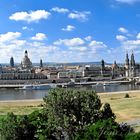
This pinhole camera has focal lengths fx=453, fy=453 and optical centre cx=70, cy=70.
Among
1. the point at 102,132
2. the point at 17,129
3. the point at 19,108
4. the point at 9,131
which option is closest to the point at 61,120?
the point at 17,129

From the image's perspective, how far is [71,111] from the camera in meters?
29.2

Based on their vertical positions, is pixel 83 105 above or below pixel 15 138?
above

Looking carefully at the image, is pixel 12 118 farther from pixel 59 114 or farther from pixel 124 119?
pixel 124 119

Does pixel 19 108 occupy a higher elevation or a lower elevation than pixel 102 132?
lower

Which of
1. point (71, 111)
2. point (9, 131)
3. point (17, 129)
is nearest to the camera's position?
point (9, 131)

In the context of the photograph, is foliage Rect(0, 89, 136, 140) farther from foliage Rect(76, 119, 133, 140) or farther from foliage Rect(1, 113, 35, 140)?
foliage Rect(76, 119, 133, 140)

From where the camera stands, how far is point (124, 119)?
4569 centimetres

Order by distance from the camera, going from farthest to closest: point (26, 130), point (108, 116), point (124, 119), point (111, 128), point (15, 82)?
point (15, 82), point (124, 119), point (108, 116), point (26, 130), point (111, 128)

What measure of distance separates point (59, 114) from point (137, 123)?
13.7m

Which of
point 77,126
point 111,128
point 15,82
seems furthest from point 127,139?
point 15,82

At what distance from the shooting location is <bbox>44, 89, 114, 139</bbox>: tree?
94.6 feet

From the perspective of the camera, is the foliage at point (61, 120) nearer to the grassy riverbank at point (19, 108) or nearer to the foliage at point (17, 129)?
the foliage at point (17, 129)

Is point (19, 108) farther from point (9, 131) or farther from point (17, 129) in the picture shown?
point (9, 131)

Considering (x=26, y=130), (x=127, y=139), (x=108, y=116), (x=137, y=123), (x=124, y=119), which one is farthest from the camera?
(x=124, y=119)
